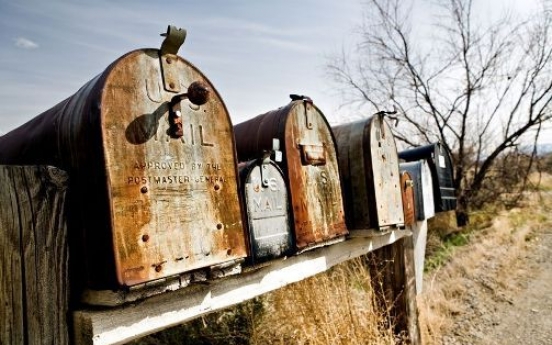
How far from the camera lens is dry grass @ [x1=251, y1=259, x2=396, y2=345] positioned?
2611 mm

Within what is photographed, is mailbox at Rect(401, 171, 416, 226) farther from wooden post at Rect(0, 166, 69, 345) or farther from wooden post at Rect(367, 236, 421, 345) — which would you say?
wooden post at Rect(0, 166, 69, 345)

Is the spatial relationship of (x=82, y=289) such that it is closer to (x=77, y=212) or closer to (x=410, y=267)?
(x=77, y=212)

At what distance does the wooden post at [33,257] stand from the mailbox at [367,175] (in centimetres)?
136

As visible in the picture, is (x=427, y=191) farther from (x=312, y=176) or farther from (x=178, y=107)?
(x=178, y=107)

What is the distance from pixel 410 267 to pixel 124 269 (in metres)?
2.46

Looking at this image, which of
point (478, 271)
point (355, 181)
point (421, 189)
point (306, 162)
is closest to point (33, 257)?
point (306, 162)

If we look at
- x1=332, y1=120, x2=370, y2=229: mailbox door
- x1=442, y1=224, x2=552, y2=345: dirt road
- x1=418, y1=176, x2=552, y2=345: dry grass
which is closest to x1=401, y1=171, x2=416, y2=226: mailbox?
x1=332, y1=120, x2=370, y2=229: mailbox door

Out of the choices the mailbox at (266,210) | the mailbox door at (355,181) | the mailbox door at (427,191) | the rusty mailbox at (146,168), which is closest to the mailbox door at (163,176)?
the rusty mailbox at (146,168)

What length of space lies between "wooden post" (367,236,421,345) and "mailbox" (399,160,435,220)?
22cm

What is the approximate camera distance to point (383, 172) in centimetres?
204

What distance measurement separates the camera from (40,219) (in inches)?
33.8

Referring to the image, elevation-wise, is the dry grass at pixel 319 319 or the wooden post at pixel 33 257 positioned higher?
the wooden post at pixel 33 257

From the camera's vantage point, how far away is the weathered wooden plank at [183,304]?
922mm

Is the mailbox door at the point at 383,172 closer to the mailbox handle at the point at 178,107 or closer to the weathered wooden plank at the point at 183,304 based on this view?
the weathered wooden plank at the point at 183,304
